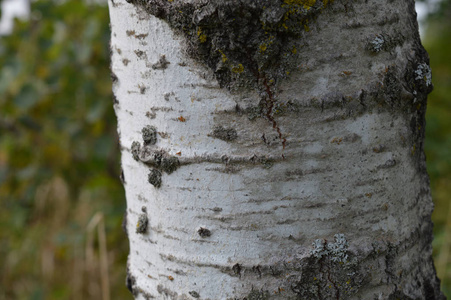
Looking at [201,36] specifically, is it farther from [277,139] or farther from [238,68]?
[277,139]

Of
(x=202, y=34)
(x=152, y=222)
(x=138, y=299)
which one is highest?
(x=202, y=34)

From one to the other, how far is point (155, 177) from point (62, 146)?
6.77ft

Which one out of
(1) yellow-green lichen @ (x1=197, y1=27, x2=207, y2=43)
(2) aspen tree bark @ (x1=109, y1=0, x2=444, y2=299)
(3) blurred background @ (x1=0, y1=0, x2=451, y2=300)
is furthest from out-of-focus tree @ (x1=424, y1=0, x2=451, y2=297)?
(1) yellow-green lichen @ (x1=197, y1=27, x2=207, y2=43)

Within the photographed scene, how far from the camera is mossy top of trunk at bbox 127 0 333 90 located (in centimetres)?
73

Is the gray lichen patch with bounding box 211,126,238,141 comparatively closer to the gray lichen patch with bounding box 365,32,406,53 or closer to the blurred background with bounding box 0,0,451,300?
the gray lichen patch with bounding box 365,32,406,53

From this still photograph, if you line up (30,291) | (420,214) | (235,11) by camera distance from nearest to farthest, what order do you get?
1. (235,11)
2. (420,214)
3. (30,291)

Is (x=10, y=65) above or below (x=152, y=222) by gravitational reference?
above

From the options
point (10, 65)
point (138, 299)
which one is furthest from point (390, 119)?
point (10, 65)

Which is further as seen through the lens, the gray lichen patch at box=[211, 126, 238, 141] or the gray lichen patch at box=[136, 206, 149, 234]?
the gray lichen patch at box=[136, 206, 149, 234]

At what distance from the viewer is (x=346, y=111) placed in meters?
0.79

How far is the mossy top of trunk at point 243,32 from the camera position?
0.73m

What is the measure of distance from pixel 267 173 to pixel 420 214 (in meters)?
0.41

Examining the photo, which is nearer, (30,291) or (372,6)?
(372,6)

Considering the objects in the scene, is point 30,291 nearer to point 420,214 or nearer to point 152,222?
point 152,222
